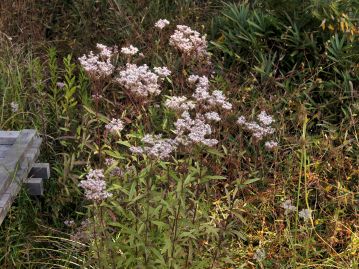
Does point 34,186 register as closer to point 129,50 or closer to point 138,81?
point 129,50

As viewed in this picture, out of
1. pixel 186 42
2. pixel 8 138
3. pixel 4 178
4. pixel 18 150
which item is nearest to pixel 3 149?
pixel 8 138

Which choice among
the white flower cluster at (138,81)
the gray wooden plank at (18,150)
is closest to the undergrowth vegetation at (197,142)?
the white flower cluster at (138,81)

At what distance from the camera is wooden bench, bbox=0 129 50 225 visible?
3520 mm

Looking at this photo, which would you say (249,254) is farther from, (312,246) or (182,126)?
(182,126)

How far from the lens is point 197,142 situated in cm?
263

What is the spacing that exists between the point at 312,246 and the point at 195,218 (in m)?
0.89

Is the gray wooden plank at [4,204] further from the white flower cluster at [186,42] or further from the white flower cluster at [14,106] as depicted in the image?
the white flower cluster at [186,42]

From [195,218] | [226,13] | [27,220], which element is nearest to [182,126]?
[195,218]

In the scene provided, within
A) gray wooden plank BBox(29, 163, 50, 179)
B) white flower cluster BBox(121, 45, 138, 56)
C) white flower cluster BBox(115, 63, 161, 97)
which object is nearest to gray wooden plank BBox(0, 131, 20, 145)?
gray wooden plank BBox(29, 163, 50, 179)

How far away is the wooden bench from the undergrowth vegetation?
0.33ft

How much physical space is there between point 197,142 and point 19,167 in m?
1.48

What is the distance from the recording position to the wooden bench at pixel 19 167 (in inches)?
139

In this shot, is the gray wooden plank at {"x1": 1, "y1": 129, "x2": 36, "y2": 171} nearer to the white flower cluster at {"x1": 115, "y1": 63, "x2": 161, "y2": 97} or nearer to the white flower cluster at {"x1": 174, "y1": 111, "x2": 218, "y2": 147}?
the white flower cluster at {"x1": 115, "y1": 63, "x2": 161, "y2": 97}

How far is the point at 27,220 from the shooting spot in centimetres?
389
